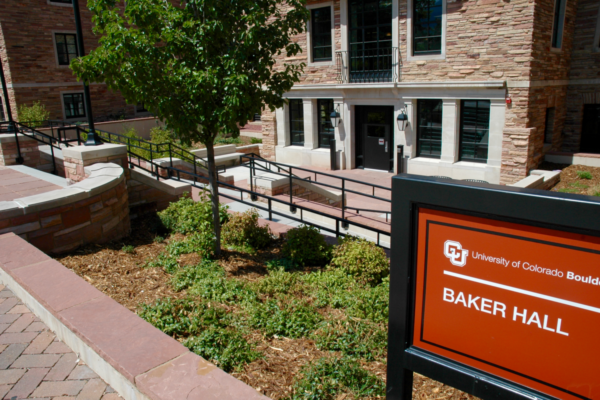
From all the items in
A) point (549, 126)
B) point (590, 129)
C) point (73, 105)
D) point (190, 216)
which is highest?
point (73, 105)

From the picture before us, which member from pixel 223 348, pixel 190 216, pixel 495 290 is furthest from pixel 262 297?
pixel 495 290

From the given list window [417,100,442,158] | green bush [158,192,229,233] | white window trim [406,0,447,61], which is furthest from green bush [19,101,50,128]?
window [417,100,442,158]

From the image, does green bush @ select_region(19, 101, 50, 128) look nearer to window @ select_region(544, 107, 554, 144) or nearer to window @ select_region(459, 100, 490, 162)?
window @ select_region(459, 100, 490, 162)

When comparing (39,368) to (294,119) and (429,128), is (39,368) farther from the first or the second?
(294,119)

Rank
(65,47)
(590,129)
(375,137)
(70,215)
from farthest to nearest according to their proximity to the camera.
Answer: (65,47) < (375,137) < (590,129) < (70,215)

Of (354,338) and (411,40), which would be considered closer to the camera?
(354,338)

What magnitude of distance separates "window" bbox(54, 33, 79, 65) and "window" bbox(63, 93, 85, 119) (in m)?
1.69

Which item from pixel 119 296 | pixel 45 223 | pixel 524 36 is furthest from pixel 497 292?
pixel 524 36

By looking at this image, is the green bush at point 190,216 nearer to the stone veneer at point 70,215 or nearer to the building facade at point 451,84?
the stone veneer at point 70,215

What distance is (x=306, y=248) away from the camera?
257 inches

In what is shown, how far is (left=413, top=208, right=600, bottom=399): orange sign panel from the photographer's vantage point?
195 centimetres

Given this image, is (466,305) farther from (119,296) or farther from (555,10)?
(555,10)

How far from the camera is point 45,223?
5.74m

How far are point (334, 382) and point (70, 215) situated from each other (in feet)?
14.1
